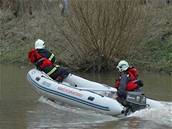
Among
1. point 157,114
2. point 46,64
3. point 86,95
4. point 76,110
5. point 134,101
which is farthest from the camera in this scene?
point 46,64

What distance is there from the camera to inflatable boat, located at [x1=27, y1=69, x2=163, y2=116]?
46.3 ft

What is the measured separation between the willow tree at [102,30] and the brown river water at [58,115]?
193 inches

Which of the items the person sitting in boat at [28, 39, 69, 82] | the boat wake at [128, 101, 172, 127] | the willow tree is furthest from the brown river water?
the willow tree


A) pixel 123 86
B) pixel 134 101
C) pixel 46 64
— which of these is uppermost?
pixel 46 64

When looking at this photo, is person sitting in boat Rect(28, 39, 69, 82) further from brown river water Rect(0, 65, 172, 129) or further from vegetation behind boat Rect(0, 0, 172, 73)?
vegetation behind boat Rect(0, 0, 172, 73)

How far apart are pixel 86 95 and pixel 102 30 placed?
28.3ft

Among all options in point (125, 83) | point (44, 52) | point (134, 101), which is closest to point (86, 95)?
point (125, 83)

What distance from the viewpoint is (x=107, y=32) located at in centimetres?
2305

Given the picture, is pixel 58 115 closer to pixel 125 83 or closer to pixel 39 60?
pixel 125 83

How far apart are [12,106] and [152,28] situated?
12.6 m

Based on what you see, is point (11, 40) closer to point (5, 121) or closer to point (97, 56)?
point (97, 56)

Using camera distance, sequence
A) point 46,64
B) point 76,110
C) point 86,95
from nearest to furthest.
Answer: point 86,95
point 76,110
point 46,64

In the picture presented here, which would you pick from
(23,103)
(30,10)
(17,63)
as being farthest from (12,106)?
(30,10)

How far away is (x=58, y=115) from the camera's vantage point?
559 inches
